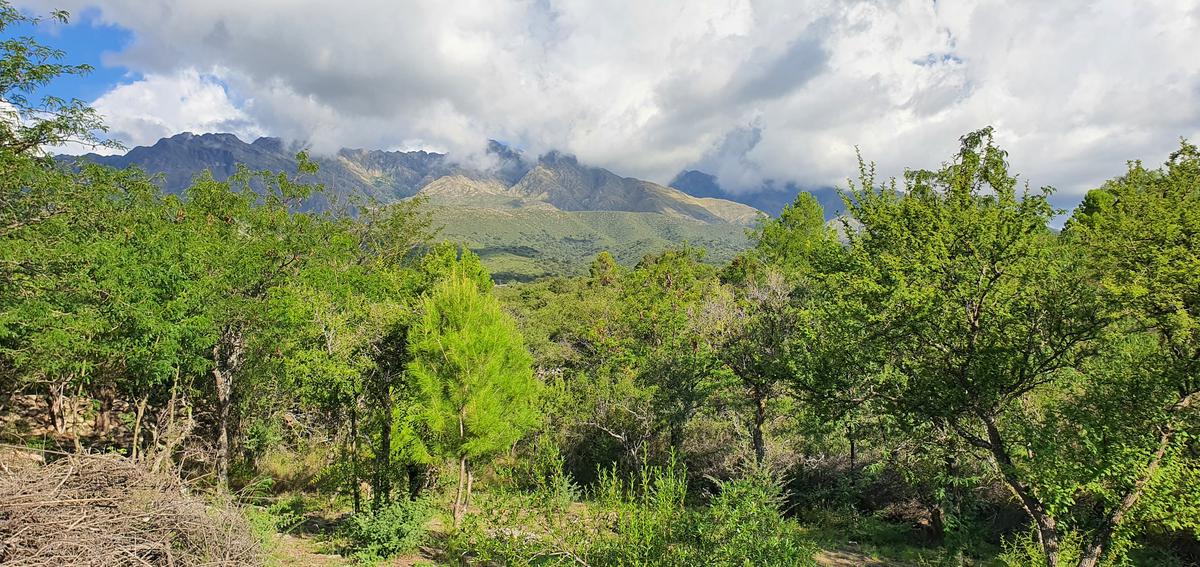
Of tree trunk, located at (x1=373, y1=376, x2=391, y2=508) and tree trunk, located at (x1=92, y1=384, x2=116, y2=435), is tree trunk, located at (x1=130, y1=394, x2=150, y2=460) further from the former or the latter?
tree trunk, located at (x1=92, y1=384, x2=116, y2=435)

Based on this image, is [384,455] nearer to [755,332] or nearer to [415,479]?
[415,479]

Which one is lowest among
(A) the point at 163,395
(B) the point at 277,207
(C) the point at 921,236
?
(A) the point at 163,395

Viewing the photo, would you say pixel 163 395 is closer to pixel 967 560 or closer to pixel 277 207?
pixel 277 207

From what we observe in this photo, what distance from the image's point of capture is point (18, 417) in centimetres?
1695

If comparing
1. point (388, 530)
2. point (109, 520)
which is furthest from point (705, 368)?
point (109, 520)

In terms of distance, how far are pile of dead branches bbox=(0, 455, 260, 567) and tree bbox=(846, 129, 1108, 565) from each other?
10104mm

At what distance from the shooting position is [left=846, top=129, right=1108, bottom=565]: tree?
320 inches

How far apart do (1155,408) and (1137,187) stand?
17.6ft

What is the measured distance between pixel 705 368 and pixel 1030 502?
8.91m

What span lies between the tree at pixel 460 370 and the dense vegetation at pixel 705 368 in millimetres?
62

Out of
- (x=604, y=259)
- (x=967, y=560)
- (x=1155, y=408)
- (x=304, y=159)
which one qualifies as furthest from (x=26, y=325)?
(x=604, y=259)

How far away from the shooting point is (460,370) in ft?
32.5

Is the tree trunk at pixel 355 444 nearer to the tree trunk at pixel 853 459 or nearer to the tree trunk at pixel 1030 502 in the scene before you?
the tree trunk at pixel 1030 502

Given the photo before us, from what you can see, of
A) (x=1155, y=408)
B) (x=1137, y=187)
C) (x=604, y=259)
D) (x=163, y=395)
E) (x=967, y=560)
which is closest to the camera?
(x=1155, y=408)
